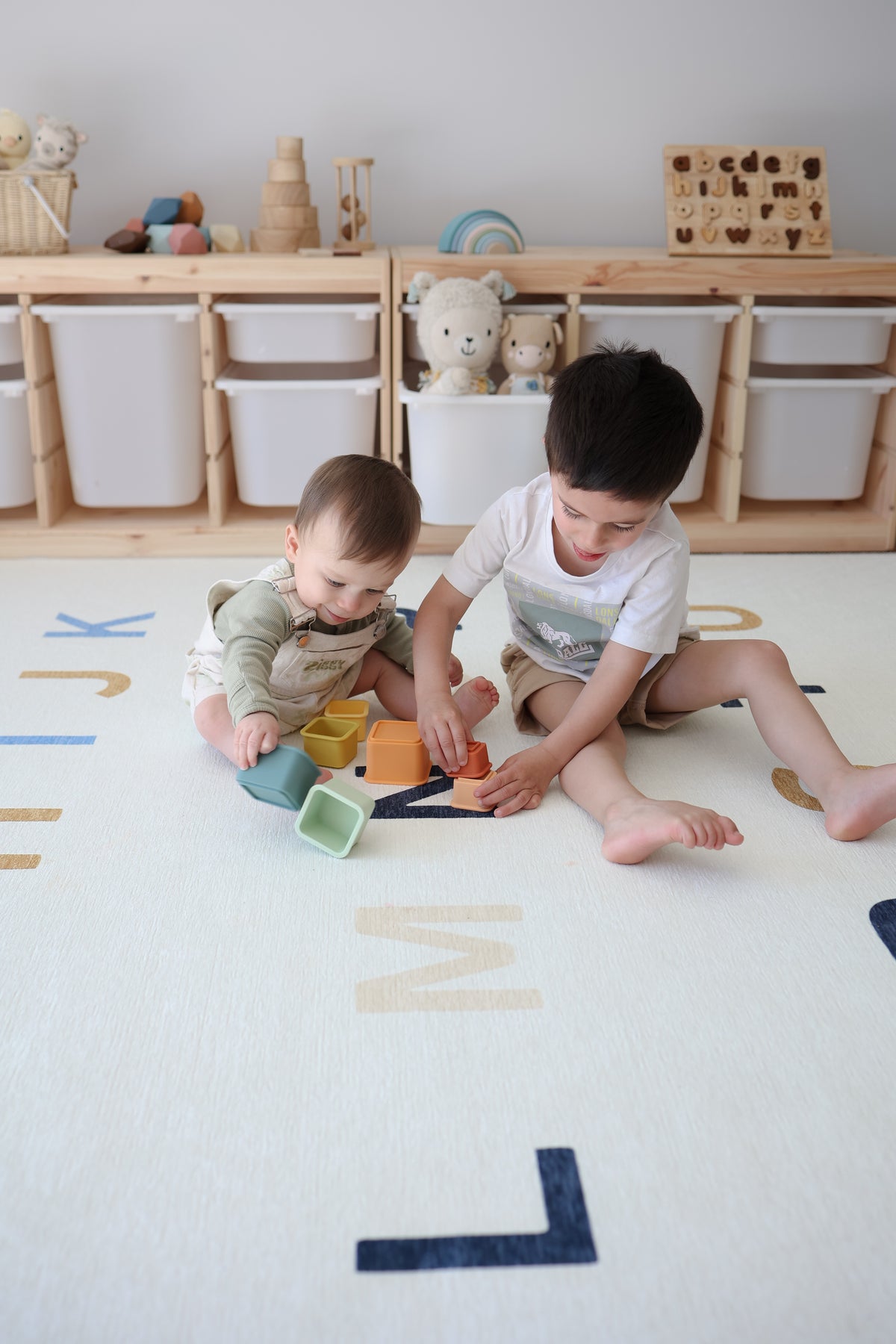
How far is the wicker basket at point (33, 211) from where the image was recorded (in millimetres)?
1684

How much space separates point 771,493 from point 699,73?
81 cm

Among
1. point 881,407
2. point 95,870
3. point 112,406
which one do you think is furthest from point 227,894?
point 881,407

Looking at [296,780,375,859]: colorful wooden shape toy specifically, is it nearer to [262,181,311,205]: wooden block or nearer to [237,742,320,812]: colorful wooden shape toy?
[237,742,320,812]: colorful wooden shape toy

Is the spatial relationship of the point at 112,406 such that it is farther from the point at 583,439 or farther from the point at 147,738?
the point at 583,439

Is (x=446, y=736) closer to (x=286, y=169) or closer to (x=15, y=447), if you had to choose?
(x=15, y=447)

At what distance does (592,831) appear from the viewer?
3.23ft

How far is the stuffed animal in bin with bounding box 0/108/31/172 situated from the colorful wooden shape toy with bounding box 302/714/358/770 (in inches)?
47.0

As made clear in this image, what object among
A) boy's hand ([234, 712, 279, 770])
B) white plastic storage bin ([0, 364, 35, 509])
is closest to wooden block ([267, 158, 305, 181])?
white plastic storage bin ([0, 364, 35, 509])

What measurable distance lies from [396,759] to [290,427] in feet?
2.83

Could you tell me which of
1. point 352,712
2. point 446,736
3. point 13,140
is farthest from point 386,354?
point 446,736

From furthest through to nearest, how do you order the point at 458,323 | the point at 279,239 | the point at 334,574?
the point at 279,239
the point at 458,323
the point at 334,574

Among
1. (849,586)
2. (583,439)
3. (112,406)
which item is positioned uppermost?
(583,439)

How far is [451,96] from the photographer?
1979 mm

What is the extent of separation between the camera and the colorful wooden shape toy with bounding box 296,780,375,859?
3.09 feet
